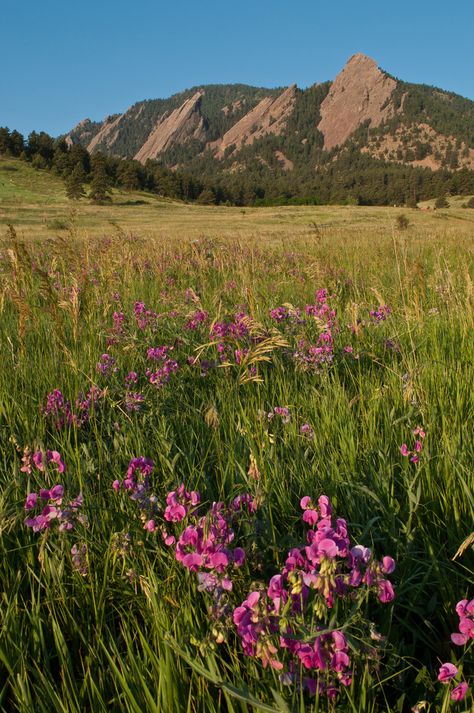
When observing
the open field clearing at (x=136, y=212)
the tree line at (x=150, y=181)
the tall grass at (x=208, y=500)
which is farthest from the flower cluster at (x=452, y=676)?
the tree line at (x=150, y=181)

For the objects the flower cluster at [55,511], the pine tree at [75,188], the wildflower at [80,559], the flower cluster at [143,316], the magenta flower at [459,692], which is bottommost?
the wildflower at [80,559]

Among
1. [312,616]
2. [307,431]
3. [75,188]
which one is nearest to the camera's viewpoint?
[312,616]

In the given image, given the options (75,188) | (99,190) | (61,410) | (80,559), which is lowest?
(80,559)

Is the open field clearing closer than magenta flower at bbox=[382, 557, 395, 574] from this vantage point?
No

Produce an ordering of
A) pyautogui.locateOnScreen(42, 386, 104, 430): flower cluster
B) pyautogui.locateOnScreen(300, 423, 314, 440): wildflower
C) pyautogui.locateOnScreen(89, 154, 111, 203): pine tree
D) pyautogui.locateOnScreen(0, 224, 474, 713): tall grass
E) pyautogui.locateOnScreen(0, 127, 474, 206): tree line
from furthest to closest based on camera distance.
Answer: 1. pyautogui.locateOnScreen(0, 127, 474, 206): tree line
2. pyautogui.locateOnScreen(89, 154, 111, 203): pine tree
3. pyautogui.locateOnScreen(42, 386, 104, 430): flower cluster
4. pyautogui.locateOnScreen(300, 423, 314, 440): wildflower
5. pyautogui.locateOnScreen(0, 224, 474, 713): tall grass

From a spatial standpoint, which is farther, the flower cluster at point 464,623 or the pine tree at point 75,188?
the pine tree at point 75,188

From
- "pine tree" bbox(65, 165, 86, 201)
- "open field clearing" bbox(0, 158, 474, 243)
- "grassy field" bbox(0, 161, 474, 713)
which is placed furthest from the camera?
"pine tree" bbox(65, 165, 86, 201)

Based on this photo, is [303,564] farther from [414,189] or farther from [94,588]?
[414,189]

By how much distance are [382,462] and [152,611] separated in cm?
113

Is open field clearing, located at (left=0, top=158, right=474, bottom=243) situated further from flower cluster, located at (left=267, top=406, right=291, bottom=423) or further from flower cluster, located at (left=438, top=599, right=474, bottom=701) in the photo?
flower cluster, located at (left=438, top=599, right=474, bottom=701)

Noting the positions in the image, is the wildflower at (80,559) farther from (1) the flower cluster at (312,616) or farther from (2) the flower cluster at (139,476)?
(1) the flower cluster at (312,616)

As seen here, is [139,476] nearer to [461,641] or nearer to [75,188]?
[461,641]

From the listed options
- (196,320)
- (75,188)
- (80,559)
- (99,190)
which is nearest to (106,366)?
(196,320)

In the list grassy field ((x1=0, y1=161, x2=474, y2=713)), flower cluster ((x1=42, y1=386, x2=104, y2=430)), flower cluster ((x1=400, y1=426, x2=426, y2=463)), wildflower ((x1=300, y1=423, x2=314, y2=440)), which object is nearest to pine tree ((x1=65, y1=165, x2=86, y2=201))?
grassy field ((x1=0, y1=161, x2=474, y2=713))
